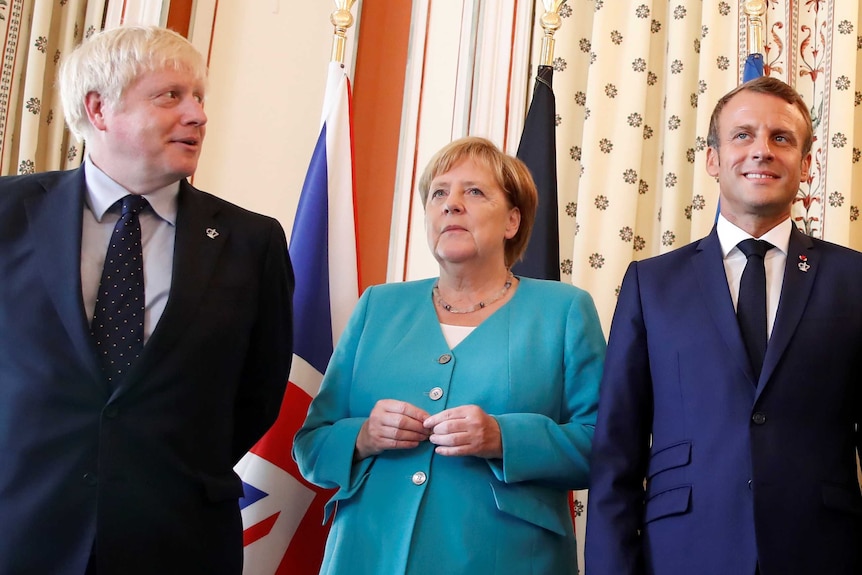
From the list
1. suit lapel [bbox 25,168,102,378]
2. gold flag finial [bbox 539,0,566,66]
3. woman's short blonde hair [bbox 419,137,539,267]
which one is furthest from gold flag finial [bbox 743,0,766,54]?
suit lapel [bbox 25,168,102,378]

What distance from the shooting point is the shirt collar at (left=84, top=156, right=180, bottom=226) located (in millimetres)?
1968

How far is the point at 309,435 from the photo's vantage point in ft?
7.54

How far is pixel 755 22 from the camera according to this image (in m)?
3.14

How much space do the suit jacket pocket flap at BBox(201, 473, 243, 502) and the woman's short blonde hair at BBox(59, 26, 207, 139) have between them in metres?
0.82

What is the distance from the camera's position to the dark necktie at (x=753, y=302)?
1886 millimetres

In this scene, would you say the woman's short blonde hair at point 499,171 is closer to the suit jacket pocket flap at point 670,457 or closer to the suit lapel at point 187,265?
→ the suit lapel at point 187,265

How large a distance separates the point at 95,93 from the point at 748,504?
1565 millimetres

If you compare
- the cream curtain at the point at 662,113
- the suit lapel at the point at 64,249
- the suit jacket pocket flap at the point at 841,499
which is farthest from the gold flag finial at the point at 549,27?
the suit jacket pocket flap at the point at 841,499

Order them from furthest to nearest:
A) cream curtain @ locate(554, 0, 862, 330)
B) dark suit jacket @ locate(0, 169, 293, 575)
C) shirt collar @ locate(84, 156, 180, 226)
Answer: cream curtain @ locate(554, 0, 862, 330) < shirt collar @ locate(84, 156, 180, 226) < dark suit jacket @ locate(0, 169, 293, 575)

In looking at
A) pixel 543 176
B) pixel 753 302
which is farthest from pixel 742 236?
pixel 543 176

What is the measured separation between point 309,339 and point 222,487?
3.23 feet

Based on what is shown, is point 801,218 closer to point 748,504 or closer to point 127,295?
point 748,504

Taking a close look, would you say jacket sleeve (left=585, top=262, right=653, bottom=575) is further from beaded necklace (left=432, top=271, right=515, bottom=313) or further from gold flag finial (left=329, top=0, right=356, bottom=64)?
gold flag finial (left=329, top=0, right=356, bottom=64)

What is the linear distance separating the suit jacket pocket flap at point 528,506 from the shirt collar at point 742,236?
0.65 metres
